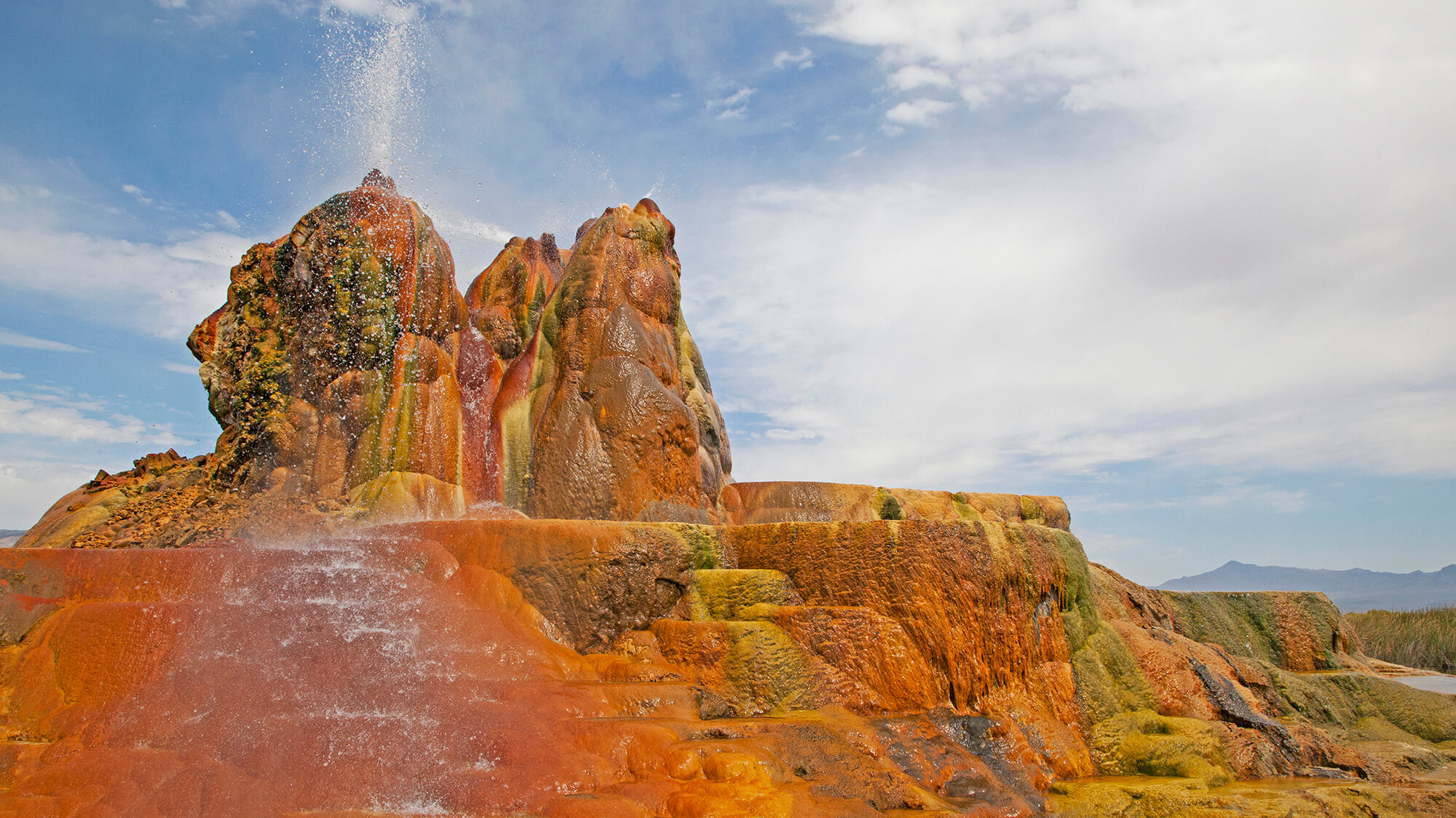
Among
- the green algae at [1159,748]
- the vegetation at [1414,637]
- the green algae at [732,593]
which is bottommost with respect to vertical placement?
the green algae at [1159,748]

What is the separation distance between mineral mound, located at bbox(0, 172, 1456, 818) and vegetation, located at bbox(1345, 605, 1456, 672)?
20.6 ft

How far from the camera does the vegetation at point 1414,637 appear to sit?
17891 millimetres

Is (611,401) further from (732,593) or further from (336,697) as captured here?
(336,697)

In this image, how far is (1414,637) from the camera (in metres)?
18.4

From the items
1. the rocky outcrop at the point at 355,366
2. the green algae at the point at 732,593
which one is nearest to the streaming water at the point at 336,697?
the green algae at the point at 732,593

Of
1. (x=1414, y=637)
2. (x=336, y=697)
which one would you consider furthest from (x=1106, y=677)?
(x=1414, y=637)

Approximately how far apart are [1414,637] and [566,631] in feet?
65.7

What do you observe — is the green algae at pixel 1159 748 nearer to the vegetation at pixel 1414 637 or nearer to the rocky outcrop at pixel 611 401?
the rocky outcrop at pixel 611 401

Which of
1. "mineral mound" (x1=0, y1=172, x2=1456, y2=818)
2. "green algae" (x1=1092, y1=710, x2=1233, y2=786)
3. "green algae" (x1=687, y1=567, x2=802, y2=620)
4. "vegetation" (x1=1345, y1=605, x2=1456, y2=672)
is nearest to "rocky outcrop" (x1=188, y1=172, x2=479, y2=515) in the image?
"mineral mound" (x1=0, y1=172, x2=1456, y2=818)

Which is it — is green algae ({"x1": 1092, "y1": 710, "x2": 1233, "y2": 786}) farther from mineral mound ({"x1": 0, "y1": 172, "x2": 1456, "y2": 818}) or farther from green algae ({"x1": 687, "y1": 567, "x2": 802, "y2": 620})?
green algae ({"x1": 687, "y1": 567, "x2": 802, "y2": 620})

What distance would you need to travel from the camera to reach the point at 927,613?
7.41m

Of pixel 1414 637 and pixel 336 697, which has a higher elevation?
pixel 336 697

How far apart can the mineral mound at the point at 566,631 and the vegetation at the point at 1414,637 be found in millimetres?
6264

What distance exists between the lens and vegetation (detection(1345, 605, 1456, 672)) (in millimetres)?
17891
